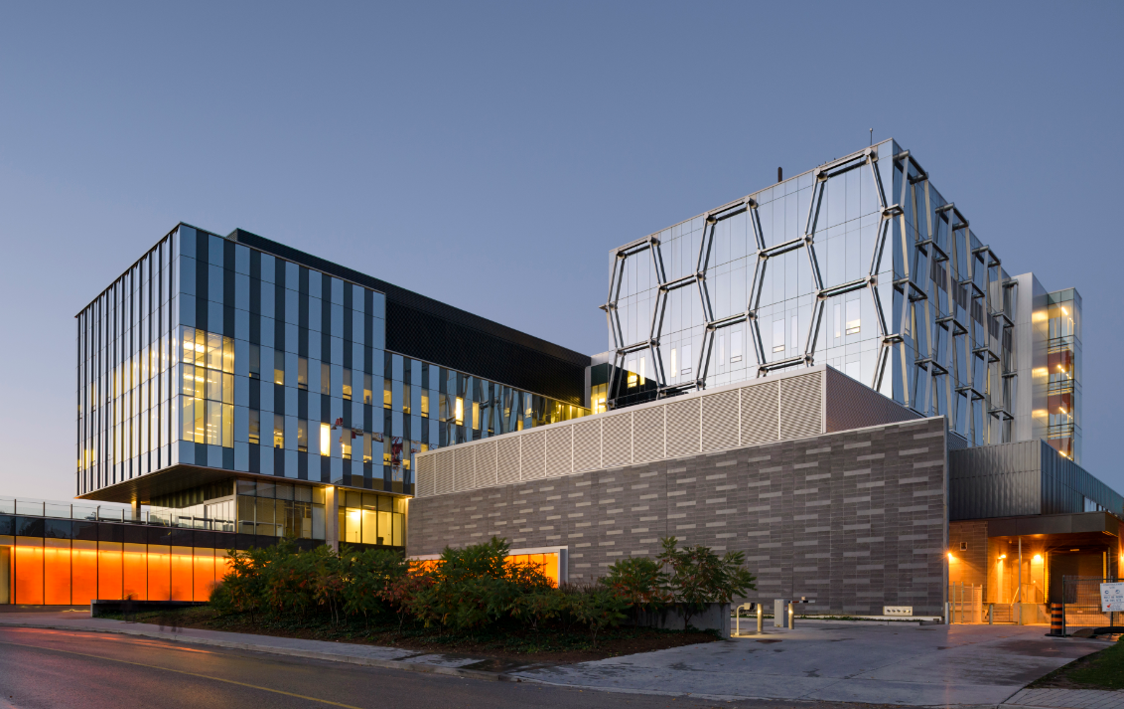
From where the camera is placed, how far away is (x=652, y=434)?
43.3 meters

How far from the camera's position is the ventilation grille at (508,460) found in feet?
167

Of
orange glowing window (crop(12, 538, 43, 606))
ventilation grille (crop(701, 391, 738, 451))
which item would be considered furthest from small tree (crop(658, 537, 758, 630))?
orange glowing window (crop(12, 538, 43, 606))

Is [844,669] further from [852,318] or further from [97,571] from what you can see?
[97,571]

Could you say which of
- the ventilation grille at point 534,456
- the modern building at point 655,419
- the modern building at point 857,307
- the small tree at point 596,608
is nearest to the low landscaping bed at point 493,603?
the small tree at point 596,608

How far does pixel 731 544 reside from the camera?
3822cm

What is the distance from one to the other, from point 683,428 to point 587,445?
656 cm

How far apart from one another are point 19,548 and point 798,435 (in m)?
39.8

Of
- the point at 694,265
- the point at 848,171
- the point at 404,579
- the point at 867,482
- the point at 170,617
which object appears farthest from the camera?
the point at 694,265

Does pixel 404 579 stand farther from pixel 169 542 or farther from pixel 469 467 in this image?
pixel 169 542

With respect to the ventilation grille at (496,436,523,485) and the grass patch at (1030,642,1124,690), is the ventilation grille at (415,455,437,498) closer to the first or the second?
the ventilation grille at (496,436,523,485)

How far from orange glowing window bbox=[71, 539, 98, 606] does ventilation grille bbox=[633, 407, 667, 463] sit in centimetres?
3065

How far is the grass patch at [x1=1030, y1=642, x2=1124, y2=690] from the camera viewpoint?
14.0 m

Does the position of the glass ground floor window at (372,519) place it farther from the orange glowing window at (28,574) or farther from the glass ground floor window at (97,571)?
the orange glowing window at (28,574)

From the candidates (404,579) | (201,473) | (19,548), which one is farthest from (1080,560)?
(19,548)
